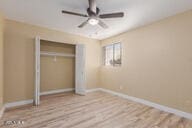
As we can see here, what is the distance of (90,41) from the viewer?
5.00m

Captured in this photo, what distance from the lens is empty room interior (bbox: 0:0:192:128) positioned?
2.40 metres

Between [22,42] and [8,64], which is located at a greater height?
[22,42]

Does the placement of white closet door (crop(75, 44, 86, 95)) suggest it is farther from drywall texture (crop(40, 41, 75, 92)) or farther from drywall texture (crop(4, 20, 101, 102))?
drywall texture (crop(4, 20, 101, 102))

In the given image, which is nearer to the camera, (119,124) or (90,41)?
(119,124)

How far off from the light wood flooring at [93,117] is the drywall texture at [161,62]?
0.48 meters

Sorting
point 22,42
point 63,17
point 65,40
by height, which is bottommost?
point 22,42

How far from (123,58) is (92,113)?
7.68 feet

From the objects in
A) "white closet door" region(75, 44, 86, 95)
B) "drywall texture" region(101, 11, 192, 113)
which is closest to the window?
"drywall texture" region(101, 11, 192, 113)

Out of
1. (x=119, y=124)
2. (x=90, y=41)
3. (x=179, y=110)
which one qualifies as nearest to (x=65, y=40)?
(x=90, y=41)

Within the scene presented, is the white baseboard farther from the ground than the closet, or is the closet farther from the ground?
the closet

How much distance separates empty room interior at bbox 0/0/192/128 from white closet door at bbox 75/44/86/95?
1.6 inches

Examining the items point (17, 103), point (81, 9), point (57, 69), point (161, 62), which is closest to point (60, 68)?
point (57, 69)

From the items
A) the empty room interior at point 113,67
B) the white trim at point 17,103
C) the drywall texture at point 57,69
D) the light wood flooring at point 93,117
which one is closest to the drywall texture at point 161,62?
the empty room interior at point 113,67

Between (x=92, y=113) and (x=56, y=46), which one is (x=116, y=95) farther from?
(x=56, y=46)
